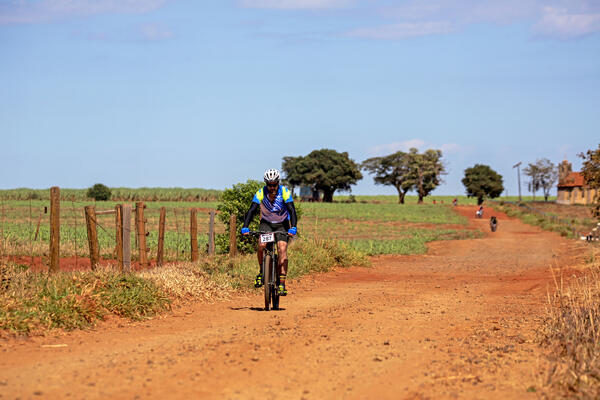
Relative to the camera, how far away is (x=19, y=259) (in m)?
19.6

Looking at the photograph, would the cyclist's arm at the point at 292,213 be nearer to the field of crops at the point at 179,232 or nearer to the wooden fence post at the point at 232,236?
the field of crops at the point at 179,232

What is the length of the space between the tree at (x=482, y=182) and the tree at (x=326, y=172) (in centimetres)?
2193

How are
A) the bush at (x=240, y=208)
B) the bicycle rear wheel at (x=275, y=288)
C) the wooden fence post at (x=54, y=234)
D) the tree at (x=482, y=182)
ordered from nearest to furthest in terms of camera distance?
the bicycle rear wheel at (x=275, y=288), the wooden fence post at (x=54, y=234), the bush at (x=240, y=208), the tree at (x=482, y=182)

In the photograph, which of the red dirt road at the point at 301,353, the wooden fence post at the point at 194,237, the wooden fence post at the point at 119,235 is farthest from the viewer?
the wooden fence post at the point at 194,237

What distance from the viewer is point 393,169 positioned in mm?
126875

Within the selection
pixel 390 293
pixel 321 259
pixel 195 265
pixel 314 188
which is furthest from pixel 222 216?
pixel 314 188

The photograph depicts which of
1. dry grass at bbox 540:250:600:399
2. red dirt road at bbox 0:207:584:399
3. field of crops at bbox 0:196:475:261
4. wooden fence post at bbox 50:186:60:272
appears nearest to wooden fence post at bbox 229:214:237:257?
field of crops at bbox 0:196:475:261

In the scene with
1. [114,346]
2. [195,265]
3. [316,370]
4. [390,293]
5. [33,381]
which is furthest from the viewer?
[195,265]

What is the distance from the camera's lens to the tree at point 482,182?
12262 cm

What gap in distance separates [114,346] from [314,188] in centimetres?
11320

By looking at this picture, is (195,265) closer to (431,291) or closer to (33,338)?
(431,291)

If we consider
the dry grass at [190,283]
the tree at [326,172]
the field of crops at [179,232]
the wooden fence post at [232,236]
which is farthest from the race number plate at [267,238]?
the tree at [326,172]

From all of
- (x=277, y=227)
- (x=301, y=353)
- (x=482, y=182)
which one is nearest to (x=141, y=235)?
(x=277, y=227)

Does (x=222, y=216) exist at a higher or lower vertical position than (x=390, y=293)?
higher
